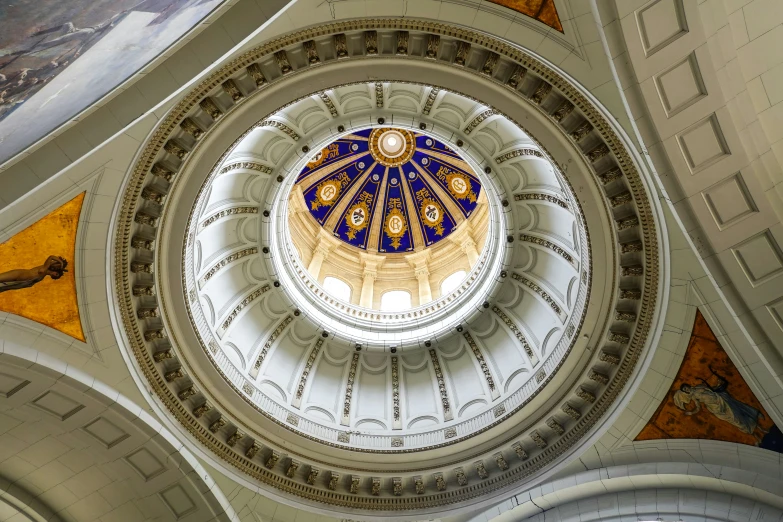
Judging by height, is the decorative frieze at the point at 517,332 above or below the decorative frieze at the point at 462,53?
below

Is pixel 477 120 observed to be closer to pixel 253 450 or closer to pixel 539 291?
pixel 539 291

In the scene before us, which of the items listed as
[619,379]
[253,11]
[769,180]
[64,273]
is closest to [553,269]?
[619,379]

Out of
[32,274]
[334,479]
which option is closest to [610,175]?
[334,479]

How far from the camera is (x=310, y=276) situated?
57.6 ft

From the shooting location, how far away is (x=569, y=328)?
12914 millimetres

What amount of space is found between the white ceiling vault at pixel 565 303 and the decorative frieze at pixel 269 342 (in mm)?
1909

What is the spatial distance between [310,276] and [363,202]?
6.61 metres

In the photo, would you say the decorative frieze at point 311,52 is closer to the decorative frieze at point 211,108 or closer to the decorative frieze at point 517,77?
the decorative frieze at point 211,108

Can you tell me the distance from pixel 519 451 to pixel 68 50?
10829mm

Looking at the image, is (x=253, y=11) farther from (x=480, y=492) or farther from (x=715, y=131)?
(x=480, y=492)

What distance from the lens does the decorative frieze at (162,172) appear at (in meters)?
10.1

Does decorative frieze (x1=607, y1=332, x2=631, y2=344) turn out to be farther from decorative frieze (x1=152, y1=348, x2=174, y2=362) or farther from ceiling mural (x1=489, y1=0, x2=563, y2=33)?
decorative frieze (x1=152, y1=348, x2=174, y2=362)

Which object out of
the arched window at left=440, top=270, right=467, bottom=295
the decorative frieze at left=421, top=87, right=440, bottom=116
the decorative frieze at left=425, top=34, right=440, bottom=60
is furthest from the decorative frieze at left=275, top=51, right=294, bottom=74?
the arched window at left=440, top=270, right=467, bottom=295

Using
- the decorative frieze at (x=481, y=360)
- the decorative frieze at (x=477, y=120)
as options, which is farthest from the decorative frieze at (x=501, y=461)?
the decorative frieze at (x=477, y=120)
